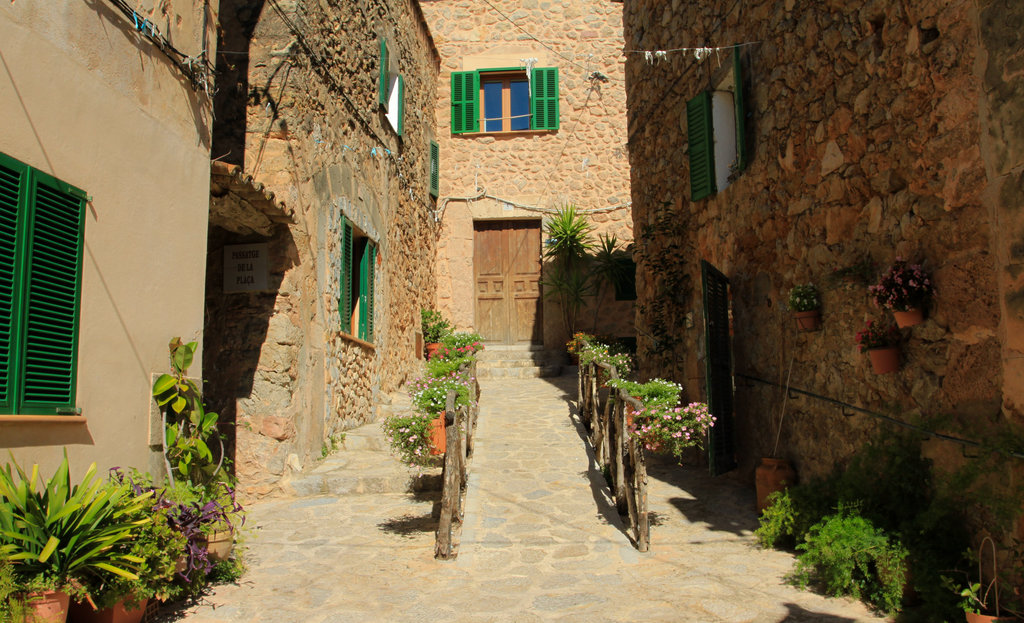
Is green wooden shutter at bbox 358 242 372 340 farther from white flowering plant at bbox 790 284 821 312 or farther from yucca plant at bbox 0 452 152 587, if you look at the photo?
yucca plant at bbox 0 452 152 587

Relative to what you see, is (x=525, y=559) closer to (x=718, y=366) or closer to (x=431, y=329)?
(x=718, y=366)

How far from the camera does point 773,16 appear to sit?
6.07m

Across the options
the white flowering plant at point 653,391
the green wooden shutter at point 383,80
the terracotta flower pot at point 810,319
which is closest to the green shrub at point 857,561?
the terracotta flower pot at point 810,319

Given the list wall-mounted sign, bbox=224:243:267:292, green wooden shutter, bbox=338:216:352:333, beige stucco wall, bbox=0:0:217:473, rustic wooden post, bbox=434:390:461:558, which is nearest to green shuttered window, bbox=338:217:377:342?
green wooden shutter, bbox=338:216:352:333

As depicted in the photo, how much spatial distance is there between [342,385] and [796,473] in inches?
198

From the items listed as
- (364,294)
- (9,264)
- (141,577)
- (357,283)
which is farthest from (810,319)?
(357,283)

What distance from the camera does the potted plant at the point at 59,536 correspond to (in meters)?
3.06

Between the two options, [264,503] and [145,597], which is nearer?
[145,597]

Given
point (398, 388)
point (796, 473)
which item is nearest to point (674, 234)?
point (796, 473)

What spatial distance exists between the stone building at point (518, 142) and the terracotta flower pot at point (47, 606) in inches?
452

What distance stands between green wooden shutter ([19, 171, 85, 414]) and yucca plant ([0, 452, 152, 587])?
406 mm

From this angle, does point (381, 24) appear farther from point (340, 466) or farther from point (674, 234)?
point (340, 466)

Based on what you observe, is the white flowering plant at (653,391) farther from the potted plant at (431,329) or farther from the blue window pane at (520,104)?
the blue window pane at (520,104)

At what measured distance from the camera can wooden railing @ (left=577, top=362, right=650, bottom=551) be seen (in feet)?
17.4
